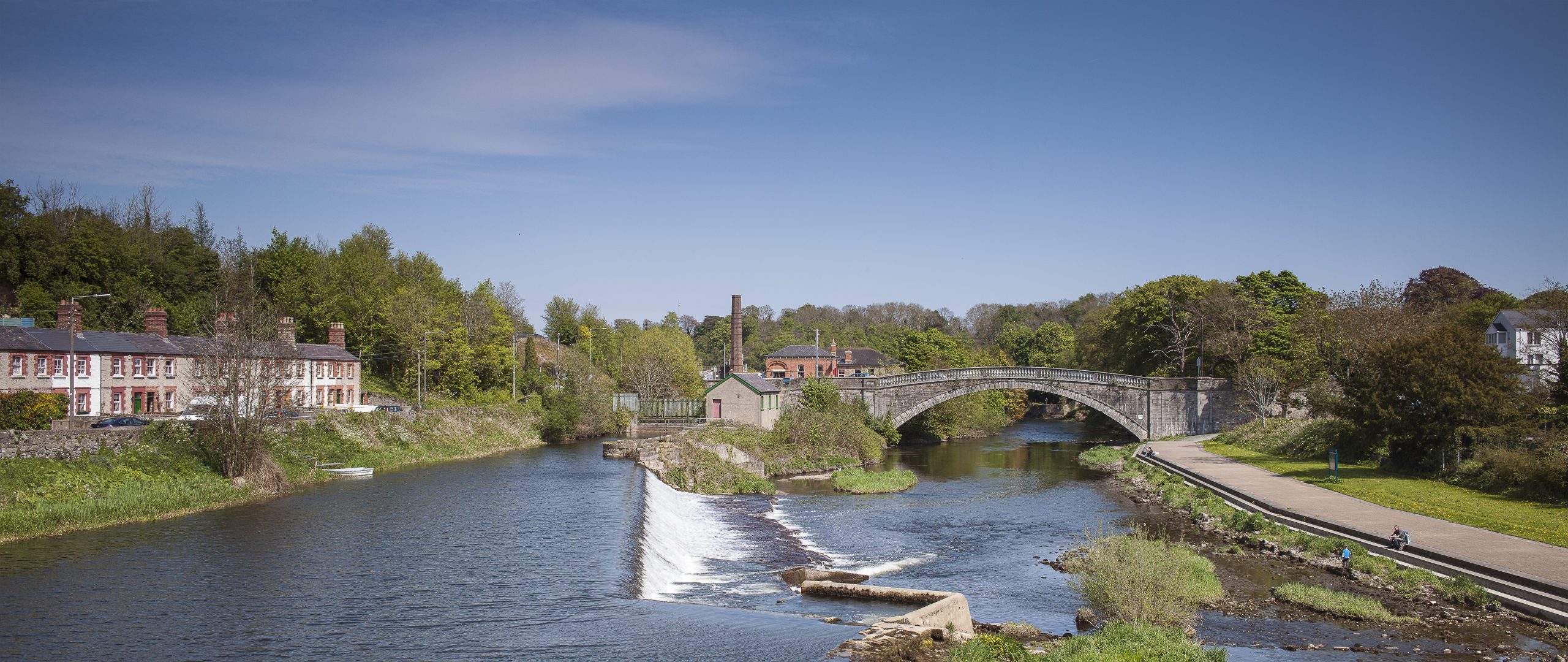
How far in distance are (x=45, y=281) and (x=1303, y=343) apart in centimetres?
7067

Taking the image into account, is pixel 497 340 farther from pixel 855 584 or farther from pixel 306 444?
pixel 855 584

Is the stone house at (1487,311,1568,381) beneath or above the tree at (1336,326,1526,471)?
above

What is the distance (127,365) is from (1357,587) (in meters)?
46.5

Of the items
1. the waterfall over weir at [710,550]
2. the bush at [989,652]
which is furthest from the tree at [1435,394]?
the bush at [989,652]

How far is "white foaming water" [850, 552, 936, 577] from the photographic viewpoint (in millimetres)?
23188

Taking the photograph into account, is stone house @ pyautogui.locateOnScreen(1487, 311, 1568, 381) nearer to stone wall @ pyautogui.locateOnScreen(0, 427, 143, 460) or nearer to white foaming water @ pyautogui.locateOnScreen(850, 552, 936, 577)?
white foaming water @ pyautogui.locateOnScreen(850, 552, 936, 577)

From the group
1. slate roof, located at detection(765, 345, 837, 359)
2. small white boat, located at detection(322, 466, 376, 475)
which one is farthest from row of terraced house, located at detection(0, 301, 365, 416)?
slate roof, located at detection(765, 345, 837, 359)

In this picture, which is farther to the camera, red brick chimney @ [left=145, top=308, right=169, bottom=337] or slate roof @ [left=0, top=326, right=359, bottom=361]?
red brick chimney @ [left=145, top=308, right=169, bottom=337]

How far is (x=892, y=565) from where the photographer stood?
79.4ft

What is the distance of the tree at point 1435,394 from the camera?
102ft

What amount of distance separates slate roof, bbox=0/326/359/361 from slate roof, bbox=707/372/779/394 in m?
22.1

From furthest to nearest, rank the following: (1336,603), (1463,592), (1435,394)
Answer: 1. (1435,394)
2. (1336,603)
3. (1463,592)

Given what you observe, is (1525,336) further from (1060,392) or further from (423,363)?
(423,363)

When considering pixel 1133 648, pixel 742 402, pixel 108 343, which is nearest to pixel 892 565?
pixel 1133 648
